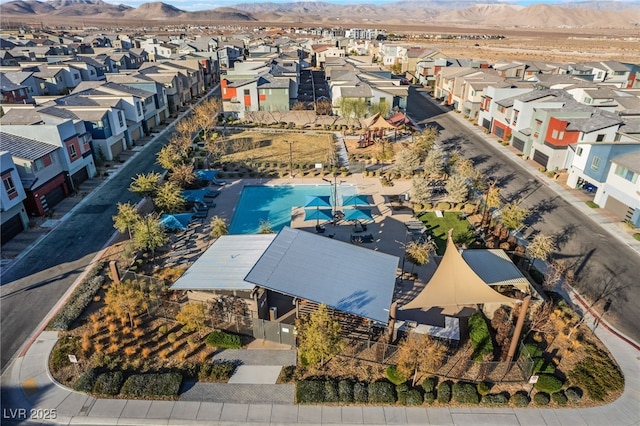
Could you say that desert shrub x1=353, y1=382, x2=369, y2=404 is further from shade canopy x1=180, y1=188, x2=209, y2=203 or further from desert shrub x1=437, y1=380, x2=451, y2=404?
shade canopy x1=180, y1=188, x2=209, y2=203

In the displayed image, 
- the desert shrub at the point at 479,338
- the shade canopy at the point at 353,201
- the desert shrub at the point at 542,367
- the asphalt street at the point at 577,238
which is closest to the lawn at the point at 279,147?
the shade canopy at the point at 353,201

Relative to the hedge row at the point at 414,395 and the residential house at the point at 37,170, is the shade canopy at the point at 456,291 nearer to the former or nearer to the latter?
the hedge row at the point at 414,395

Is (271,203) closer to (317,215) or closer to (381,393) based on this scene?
(317,215)

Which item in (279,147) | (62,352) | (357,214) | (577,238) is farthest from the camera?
(279,147)

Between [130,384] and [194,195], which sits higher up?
[194,195]

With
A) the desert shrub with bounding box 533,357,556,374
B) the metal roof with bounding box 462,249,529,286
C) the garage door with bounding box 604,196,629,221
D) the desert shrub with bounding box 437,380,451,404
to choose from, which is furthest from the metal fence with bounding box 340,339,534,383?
the garage door with bounding box 604,196,629,221

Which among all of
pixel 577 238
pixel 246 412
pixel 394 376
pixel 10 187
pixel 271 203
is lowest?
pixel 246 412

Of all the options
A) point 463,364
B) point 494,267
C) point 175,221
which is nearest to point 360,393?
point 463,364
